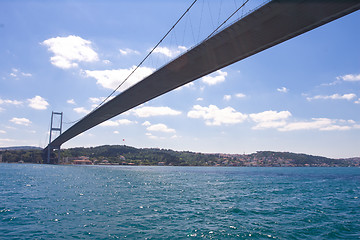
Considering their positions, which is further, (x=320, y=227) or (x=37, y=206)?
(x=37, y=206)

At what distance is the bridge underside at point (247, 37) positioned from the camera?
1859cm

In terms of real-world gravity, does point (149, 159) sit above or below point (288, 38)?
below

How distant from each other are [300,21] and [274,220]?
17.0 m

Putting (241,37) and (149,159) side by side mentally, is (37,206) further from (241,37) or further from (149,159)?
(149,159)

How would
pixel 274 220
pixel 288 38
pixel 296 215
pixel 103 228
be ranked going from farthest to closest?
1. pixel 288 38
2. pixel 296 215
3. pixel 274 220
4. pixel 103 228

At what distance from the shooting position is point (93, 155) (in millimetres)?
139375

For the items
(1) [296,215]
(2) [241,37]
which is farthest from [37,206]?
(2) [241,37]

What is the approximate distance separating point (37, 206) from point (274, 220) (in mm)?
10832

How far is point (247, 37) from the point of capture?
22953 mm

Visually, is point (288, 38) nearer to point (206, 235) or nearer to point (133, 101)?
point (206, 235)

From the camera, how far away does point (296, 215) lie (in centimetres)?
1086

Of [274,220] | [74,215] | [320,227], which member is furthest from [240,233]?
[74,215]

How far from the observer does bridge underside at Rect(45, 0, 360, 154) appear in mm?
18594

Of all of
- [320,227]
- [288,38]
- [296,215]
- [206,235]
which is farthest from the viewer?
[288,38]
